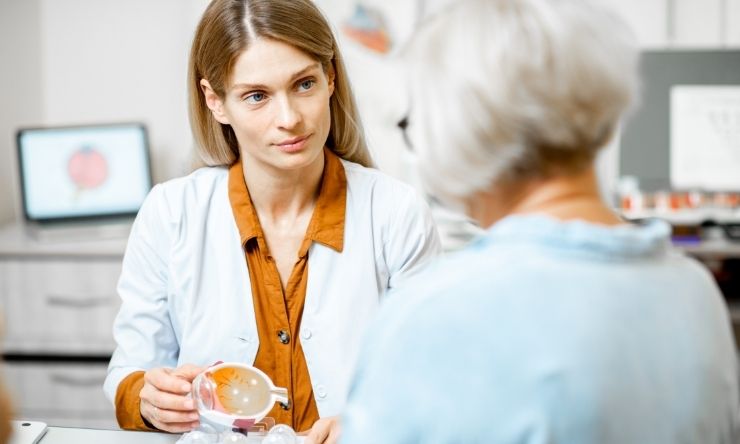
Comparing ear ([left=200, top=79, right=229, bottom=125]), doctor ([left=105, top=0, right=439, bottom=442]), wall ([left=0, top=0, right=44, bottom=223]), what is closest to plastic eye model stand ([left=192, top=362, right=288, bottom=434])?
doctor ([left=105, top=0, right=439, bottom=442])

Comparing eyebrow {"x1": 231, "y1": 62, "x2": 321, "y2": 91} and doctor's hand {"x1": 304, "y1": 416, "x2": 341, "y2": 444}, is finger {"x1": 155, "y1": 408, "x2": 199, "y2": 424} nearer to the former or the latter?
doctor's hand {"x1": 304, "y1": 416, "x2": 341, "y2": 444}

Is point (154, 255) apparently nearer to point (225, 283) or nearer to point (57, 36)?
point (225, 283)

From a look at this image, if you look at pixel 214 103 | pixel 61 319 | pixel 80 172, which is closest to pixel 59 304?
pixel 61 319

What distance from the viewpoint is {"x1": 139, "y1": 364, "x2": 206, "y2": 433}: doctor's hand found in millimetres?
1347

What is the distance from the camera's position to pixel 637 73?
92 centimetres

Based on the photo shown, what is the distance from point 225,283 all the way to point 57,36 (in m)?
1.98

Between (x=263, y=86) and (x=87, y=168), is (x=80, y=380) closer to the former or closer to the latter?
(x=87, y=168)

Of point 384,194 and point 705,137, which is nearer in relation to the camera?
point 384,194

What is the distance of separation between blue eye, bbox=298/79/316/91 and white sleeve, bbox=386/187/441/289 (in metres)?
0.26

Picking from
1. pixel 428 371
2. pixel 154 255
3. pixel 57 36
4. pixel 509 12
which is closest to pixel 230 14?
pixel 154 255

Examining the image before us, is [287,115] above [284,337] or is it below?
above

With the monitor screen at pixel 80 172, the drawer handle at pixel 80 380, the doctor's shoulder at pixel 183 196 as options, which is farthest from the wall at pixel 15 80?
the doctor's shoulder at pixel 183 196

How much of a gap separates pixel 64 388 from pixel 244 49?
1.74m

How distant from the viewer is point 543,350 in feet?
2.62
